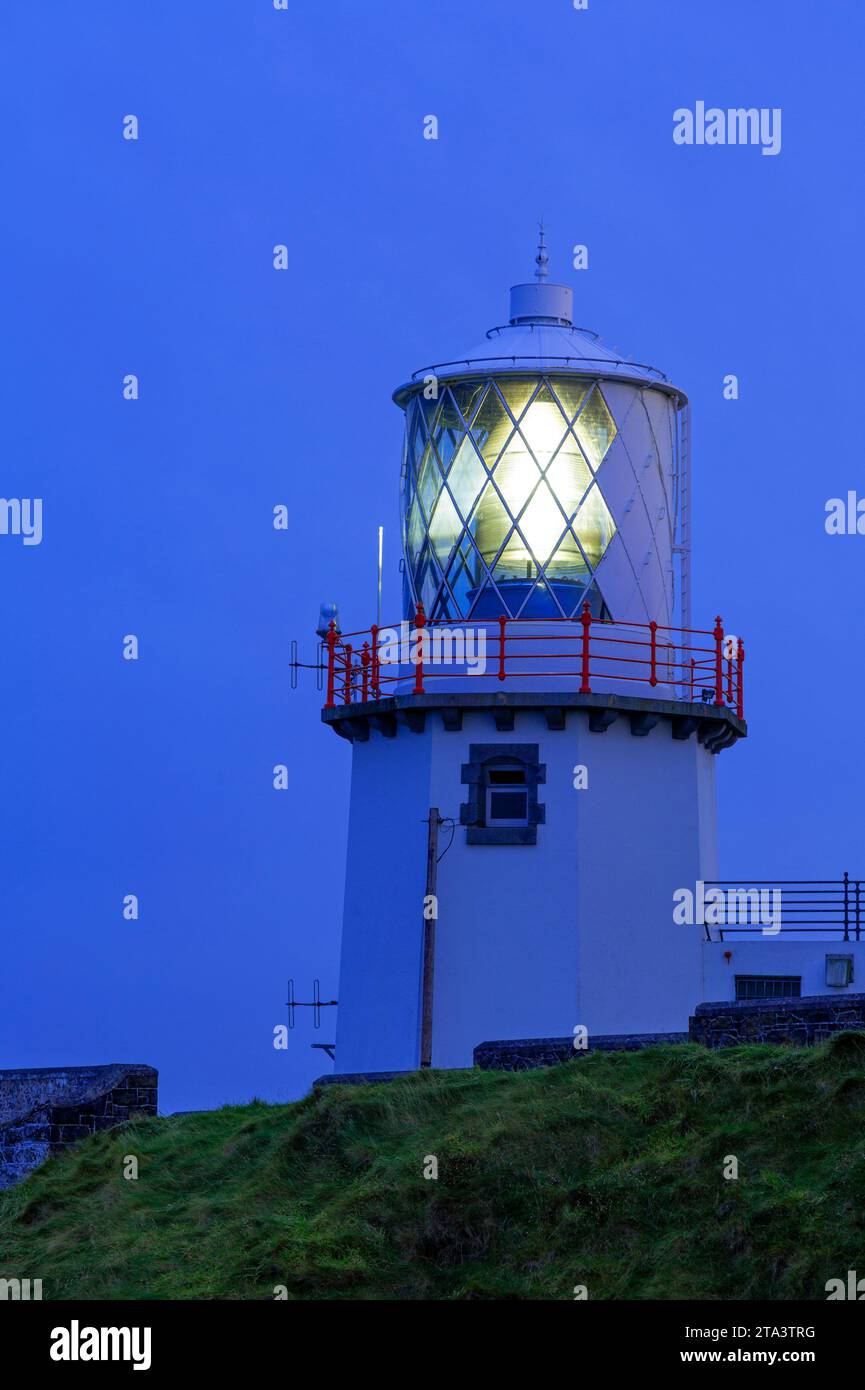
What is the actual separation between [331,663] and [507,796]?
298cm

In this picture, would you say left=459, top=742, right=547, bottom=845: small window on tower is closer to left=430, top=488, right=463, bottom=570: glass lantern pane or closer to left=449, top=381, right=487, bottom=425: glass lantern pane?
left=430, top=488, right=463, bottom=570: glass lantern pane

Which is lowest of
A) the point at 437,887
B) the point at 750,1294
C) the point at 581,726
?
the point at 750,1294

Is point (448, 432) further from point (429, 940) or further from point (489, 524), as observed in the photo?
point (429, 940)

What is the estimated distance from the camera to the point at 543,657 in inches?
1179

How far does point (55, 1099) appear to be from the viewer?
28.7 m

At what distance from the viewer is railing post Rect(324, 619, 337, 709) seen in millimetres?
31391

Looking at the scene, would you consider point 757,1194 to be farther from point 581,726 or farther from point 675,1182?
point 581,726

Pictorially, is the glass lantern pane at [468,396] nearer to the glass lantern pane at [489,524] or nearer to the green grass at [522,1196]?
the glass lantern pane at [489,524]

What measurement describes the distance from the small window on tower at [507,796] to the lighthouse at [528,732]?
25 millimetres

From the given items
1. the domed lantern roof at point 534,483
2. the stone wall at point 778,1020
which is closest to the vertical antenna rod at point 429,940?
the domed lantern roof at point 534,483

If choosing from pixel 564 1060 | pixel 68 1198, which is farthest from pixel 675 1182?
pixel 68 1198

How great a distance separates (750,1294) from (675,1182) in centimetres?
192

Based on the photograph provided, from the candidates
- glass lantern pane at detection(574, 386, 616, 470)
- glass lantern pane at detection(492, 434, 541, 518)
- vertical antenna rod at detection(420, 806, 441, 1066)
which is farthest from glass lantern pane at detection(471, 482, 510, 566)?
vertical antenna rod at detection(420, 806, 441, 1066)

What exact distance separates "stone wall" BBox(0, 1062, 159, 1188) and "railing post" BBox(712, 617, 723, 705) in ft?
27.8
